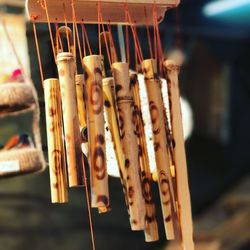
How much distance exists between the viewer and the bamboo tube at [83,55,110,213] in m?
1.13

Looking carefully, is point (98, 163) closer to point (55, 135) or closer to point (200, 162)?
point (55, 135)

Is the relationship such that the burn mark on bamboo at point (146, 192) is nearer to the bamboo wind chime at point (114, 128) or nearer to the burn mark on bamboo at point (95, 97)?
the bamboo wind chime at point (114, 128)

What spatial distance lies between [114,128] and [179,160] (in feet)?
0.55

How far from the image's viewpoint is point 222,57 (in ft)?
11.4

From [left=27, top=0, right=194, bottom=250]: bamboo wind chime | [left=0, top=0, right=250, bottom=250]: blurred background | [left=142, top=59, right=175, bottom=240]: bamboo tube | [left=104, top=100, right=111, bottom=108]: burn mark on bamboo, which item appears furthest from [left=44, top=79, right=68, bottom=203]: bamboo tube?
[left=0, top=0, right=250, bottom=250]: blurred background

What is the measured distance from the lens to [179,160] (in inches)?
49.2

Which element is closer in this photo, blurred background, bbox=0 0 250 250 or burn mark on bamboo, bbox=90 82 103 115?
burn mark on bamboo, bbox=90 82 103 115

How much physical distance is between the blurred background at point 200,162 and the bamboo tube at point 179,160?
2.16 feet

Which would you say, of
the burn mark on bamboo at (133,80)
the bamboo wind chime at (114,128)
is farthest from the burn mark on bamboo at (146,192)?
the burn mark on bamboo at (133,80)

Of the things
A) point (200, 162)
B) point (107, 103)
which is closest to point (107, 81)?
point (107, 103)

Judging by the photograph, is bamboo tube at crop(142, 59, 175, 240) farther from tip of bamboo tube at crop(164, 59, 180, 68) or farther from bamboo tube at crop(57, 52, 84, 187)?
bamboo tube at crop(57, 52, 84, 187)

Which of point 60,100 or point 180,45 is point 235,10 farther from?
point 60,100

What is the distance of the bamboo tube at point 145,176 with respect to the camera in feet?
3.98

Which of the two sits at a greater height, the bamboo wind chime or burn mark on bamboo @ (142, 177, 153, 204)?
the bamboo wind chime
